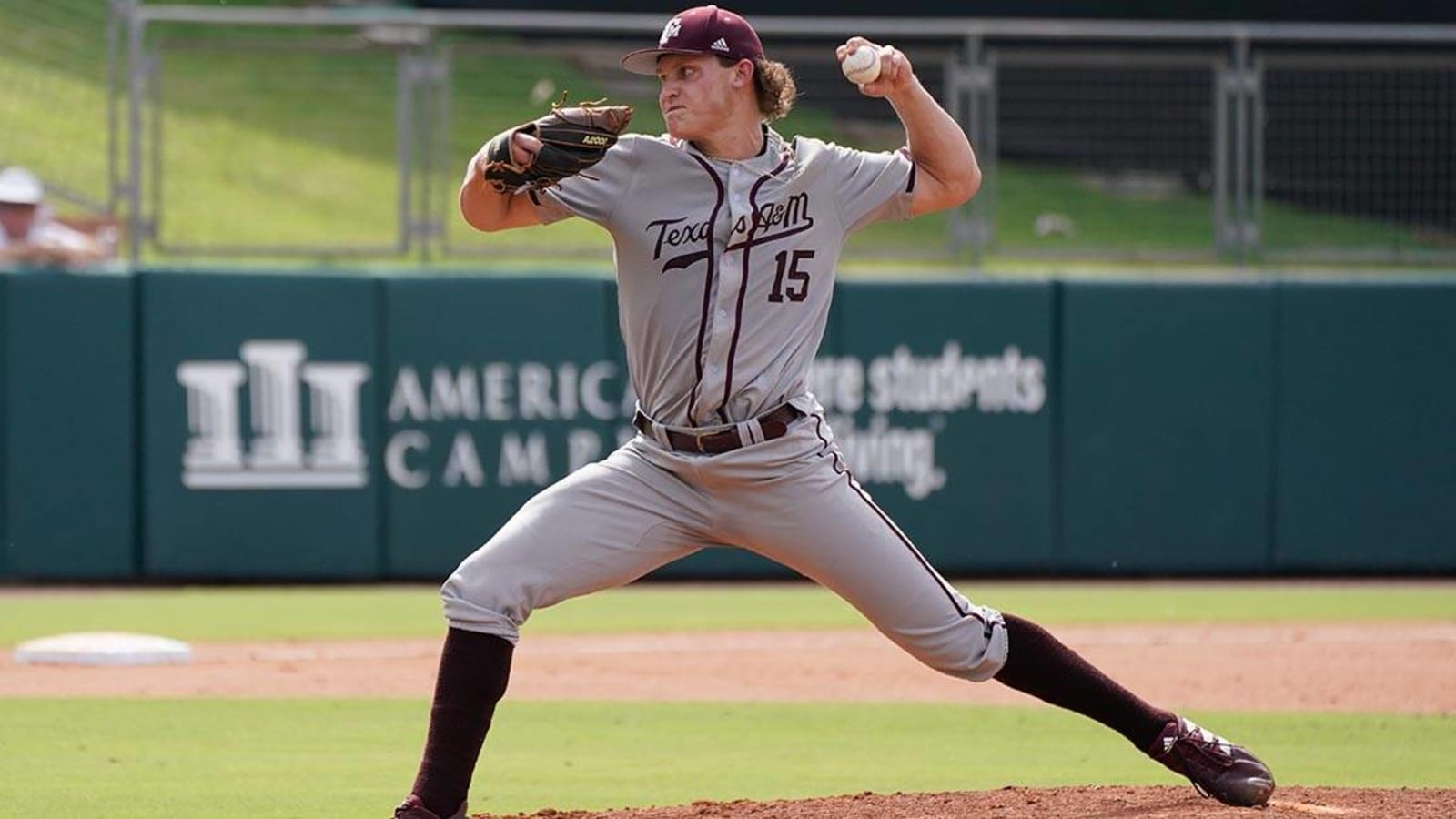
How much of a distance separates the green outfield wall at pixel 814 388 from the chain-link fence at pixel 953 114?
0.55 metres

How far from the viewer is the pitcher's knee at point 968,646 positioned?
4676mm

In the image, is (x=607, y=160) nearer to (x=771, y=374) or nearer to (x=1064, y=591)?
(x=771, y=374)

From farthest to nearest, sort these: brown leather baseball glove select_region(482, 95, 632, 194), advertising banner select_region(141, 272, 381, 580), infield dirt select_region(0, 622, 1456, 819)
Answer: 1. advertising banner select_region(141, 272, 381, 580)
2. infield dirt select_region(0, 622, 1456, 819)
3. brown leather baseball glove select_region(482, 95, 632, 194)

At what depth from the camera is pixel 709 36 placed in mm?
4594

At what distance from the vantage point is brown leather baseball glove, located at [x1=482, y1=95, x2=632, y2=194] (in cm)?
432

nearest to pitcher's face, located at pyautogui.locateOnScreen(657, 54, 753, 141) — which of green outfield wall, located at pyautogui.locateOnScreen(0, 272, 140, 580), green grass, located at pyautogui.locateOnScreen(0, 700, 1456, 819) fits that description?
green grass, located at pyautogui.locateOnScreen(0, 700, 1456, 819)

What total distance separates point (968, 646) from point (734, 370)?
806 millimetres

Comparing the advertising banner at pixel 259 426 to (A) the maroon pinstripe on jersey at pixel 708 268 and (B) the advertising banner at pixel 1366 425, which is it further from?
(A) the maroon pinstripe on jersey at pixel 708 268

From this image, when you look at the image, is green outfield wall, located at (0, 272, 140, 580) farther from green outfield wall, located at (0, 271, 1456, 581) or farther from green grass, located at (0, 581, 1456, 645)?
green grass, located at (0, 581, 1456, 645)

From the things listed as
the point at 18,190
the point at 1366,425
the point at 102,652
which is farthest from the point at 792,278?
the point at 1366,425

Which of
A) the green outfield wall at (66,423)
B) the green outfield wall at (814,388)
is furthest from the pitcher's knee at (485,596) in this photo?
the green outfield wall at (66,423)

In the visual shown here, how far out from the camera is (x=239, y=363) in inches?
432

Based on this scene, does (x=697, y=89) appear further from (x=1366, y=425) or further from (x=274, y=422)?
(x=1366, y=425)

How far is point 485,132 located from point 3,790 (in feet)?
24.0
